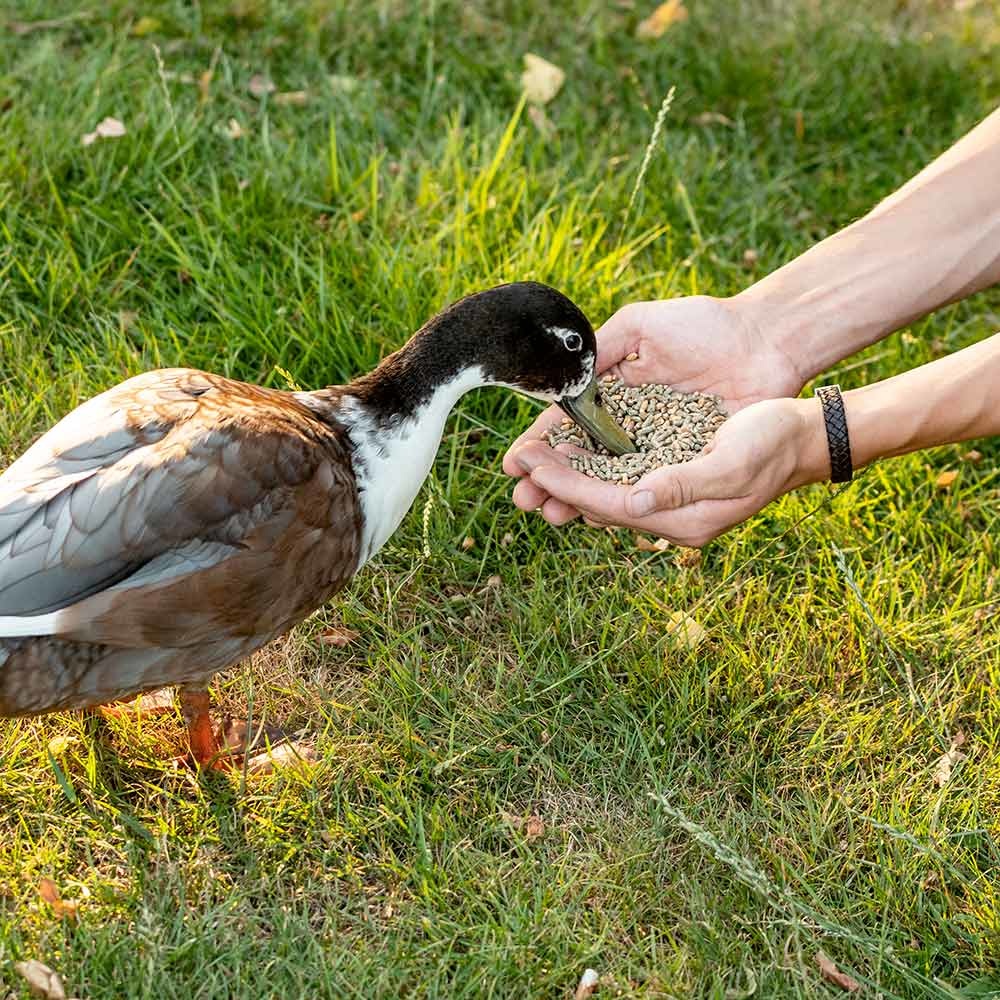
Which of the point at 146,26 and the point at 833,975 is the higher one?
Answer: the point at 146,26

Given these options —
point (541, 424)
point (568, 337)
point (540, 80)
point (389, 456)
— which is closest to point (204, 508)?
point (389, 456)

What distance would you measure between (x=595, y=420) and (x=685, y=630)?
59 centimetres

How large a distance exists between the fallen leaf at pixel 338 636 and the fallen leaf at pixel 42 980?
106cm

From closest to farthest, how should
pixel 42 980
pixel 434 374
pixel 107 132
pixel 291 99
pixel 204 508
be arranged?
pixel 42 980, pixel 204 508, pixel 434 374, pixel 107 132, pixel 291 99

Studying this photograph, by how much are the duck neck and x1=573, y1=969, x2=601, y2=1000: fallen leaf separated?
105cm

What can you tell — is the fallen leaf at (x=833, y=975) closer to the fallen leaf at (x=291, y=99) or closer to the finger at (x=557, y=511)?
the finger at (x=557, y=511)

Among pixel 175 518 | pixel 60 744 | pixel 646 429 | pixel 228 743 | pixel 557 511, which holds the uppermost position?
pixel 175 518

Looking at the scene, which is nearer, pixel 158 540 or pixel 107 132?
pixel 158 540

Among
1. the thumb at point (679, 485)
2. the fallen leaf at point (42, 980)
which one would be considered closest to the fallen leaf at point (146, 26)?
the thumb at point (679, 485)

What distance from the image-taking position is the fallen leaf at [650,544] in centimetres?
368

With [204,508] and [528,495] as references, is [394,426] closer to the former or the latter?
[528,495]

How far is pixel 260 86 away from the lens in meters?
4.81

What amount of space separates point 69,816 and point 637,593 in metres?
1.52

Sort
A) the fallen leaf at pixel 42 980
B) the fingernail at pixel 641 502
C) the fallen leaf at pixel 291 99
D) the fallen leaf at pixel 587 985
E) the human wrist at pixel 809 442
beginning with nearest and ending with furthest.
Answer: the fallen leaf at pixel 42 980
the fallen leaf at pixel 587 985
the fingernail at pixel 641 502
the human wrist at pixel 809 442
the fallen leaf at pixel 291 99
